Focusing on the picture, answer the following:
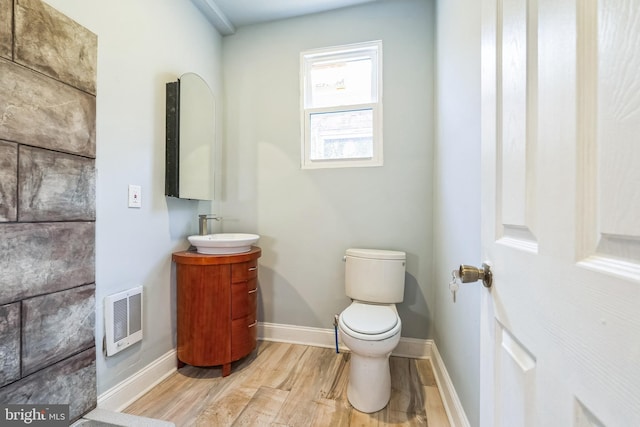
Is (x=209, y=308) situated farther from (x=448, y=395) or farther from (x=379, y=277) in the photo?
(x=448, y=395)

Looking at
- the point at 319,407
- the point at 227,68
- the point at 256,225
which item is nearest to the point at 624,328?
the point at 319,407

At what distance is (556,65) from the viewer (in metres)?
0.41

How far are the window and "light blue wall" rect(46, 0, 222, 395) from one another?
972 mm

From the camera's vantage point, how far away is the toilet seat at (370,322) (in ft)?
4.55

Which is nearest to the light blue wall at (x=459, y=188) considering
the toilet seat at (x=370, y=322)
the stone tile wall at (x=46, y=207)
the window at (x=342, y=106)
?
the toilet seat at (x=370, y=322)

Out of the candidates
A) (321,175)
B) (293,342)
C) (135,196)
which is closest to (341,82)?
(321,175)

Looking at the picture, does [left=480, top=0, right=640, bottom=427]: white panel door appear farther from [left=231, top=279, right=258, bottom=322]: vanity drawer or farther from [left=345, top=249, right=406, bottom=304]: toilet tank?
[left=231, top=279, right=258, bottom=322]: vanity drawer

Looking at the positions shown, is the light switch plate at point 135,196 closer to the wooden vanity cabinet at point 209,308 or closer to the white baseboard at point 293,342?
the wooden vanity cabinet at point 209,308

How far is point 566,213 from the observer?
393mm

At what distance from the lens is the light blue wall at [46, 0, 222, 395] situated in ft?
4.44

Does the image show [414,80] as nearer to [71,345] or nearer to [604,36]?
[604,36]

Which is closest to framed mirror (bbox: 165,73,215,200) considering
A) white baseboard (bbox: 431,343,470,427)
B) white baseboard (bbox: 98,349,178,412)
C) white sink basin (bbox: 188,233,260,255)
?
white sink basin (bbox: 188,233,260,255)

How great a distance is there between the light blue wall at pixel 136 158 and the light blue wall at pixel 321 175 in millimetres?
510

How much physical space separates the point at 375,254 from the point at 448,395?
86 cm
